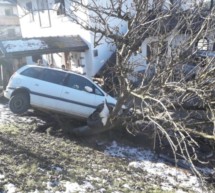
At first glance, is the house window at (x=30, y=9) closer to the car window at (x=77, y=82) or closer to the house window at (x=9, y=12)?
the car window at (x=77, y=82)

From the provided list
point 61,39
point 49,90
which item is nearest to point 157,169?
point 49,90

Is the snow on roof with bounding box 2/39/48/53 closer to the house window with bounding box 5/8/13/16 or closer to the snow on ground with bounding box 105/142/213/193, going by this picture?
the snow on ground with bounding box 105/142/213/193

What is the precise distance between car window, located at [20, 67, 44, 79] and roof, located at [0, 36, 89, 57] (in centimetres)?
481

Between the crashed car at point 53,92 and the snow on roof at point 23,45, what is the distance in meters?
5.22

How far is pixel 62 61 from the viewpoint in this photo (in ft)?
68.2

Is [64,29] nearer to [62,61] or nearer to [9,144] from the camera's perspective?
[62,61]

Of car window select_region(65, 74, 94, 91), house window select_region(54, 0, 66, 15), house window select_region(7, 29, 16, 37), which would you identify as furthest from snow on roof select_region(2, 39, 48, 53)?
house window select_region(7, 29, 16, 37)

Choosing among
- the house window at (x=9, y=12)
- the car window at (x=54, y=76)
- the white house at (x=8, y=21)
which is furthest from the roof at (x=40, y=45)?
the house window at (x=9, y=12)

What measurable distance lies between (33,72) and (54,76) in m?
0.77

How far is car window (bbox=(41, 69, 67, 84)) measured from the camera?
34.3ft

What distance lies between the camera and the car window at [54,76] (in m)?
10.5

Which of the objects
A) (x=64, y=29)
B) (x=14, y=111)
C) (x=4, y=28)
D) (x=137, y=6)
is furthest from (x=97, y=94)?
(x=4, y=28)

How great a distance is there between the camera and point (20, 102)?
10.4 metres

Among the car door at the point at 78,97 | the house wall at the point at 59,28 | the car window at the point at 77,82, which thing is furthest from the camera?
the house wall at the point at 59,28
